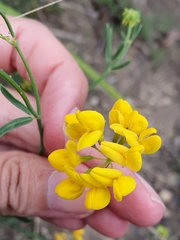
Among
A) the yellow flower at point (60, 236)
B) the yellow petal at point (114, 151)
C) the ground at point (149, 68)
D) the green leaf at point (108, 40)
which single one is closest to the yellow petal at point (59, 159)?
the yellow petal at point (114, 151)

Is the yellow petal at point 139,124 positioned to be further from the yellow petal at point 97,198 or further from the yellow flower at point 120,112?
the yellow petal at point 97,198

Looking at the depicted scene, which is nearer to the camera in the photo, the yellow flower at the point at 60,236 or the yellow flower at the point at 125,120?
the yellow flower at the point at 125,120

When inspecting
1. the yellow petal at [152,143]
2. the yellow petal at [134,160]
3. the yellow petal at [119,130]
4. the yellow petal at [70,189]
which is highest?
the yellow petal at [119,130]

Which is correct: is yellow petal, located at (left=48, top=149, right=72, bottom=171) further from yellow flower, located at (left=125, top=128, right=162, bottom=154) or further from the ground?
the ground

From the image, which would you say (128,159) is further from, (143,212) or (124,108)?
(143,212)

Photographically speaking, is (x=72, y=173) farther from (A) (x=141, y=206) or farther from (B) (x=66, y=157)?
(A) (x=141, y=206)

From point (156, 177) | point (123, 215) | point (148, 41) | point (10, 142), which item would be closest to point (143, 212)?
point (123, 215)

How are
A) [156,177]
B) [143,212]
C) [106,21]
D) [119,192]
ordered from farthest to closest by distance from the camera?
[106,21], [156,177], [143,212], [119,192]

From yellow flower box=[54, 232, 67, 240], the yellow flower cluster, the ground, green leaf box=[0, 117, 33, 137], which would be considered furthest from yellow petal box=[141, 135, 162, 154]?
the ground
